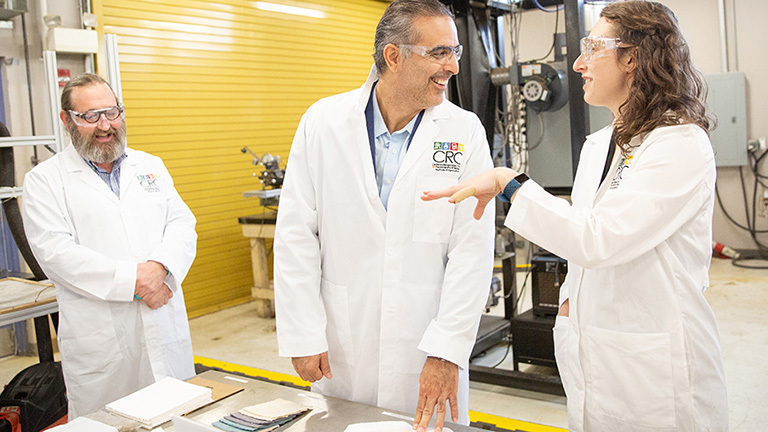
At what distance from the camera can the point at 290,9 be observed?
260 inches

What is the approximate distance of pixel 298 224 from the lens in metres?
2.04

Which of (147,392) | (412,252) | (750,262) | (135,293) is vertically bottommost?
(750,262)

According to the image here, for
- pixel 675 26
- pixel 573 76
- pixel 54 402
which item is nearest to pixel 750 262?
pixel 573 76

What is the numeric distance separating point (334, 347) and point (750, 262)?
616 cm

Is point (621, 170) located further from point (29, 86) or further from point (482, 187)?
point (29, 86)

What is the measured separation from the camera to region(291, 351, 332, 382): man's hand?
196cm

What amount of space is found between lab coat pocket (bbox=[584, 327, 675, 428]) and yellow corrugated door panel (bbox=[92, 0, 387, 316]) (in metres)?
4.68

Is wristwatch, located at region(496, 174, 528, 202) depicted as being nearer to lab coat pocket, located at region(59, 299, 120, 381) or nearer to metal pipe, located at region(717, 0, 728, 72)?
lab coat pocket, located at region(59, 299, 120, 381)

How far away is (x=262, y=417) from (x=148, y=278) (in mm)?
1230

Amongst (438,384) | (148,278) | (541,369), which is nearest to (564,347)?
(438,384)

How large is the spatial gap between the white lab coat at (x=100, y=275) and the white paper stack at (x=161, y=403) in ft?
2.76

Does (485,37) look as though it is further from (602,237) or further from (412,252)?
(602,237)

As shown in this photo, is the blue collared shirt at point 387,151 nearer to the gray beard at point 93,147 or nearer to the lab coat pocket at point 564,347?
the lab coat pocket at point 564,347

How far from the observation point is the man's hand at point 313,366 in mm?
1957
